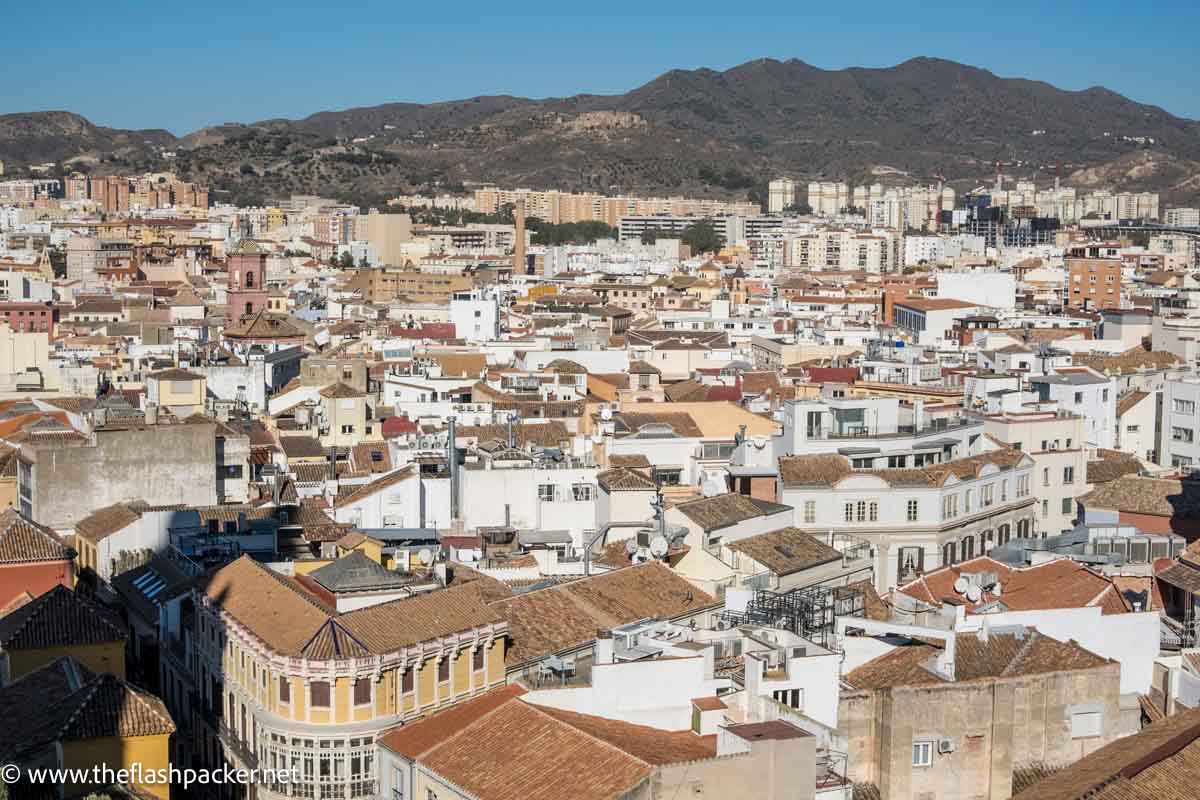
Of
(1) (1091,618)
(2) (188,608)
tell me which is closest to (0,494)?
(2) (188,608)

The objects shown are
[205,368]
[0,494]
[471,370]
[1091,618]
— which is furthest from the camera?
[471,370]

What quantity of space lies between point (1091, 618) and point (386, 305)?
7099cm

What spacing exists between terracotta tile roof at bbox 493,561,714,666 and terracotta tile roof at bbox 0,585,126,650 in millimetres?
4833

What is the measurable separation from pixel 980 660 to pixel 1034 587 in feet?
15.5

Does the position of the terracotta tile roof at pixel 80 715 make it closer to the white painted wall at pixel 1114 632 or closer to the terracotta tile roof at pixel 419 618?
the terracotta tile roof at pixel 419 618

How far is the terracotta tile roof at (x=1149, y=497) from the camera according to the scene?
30.9m

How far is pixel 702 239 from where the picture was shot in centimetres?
15075

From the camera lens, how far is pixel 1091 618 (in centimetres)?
2083

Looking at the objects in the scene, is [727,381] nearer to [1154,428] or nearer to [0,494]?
[1154,428]

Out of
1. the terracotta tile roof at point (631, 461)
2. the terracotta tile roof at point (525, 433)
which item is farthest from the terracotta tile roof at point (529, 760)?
the terracotta tile roof at point (525, 433)

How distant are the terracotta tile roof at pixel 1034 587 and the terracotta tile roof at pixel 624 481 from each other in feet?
20.4

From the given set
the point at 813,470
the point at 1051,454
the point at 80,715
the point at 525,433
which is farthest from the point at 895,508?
the point at 80,715

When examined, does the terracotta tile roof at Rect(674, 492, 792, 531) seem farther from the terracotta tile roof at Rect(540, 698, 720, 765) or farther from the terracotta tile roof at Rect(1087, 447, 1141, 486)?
the terracotta tile roof at Rect(1087, 447, 1141, 486)

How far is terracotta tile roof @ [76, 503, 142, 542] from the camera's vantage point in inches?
1056
